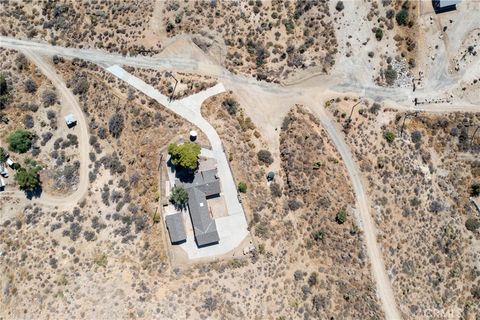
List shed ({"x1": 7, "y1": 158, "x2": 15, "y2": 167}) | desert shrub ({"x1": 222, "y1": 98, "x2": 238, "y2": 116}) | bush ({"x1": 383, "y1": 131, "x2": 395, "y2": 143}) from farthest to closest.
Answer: bush ({"x1": 383, "y1": 131, "x2": 395, "y2": 143}) < desert shrub ({"x1": 222, "y1": 98, "x2": 238, "y2": 116}) < shed ({"x1": 7, "y1": 158, "x2": 15, "y2": 167})

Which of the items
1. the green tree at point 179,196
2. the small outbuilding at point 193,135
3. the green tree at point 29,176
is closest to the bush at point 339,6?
the small outbuilding at point 193,135

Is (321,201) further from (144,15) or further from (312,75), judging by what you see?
(144,15)

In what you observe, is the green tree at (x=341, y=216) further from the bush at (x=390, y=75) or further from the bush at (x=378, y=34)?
the bush at (x=378, y=34)

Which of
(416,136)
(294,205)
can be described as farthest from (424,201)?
(294,205)

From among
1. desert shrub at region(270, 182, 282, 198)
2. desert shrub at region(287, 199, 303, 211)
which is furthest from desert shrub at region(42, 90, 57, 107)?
desert shrub at region(287, 199, 303, 211)

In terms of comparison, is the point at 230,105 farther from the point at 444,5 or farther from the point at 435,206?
the point at 444,5

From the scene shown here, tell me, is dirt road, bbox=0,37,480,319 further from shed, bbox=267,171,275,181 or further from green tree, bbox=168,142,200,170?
green tree, bbox=168,142,200,170
